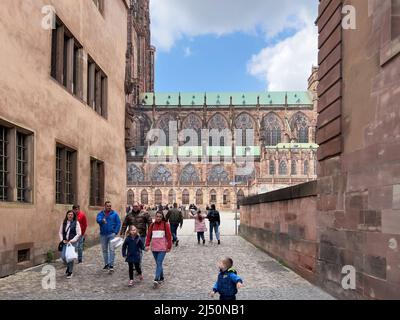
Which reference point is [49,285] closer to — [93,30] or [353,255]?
[353,255]

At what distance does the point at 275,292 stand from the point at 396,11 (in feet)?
17.0

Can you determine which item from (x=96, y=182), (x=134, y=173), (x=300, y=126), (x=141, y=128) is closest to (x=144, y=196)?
(x=134, y=173)

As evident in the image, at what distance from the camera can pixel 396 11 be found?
6539 millimetres

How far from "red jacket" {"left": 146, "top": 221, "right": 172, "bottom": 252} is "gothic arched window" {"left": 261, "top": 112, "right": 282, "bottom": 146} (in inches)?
3351

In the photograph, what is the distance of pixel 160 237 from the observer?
9.78 metres

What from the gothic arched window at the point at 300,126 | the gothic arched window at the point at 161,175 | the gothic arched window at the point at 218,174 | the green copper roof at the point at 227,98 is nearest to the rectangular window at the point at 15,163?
the gothic arched window at the point at 161,175

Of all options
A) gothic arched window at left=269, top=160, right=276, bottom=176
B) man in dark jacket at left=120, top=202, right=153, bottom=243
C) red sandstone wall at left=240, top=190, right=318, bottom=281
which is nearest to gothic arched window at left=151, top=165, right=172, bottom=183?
gothic arched window at left=269, top=160, right=276, bottom=176

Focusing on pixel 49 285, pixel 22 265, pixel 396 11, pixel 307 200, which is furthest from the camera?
pixel 22 265

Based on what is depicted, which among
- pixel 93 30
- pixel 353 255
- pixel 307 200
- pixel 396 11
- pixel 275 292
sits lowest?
pixel 275 292

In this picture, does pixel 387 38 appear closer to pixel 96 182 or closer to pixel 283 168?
pixel 96 182

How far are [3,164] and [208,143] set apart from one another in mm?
85248

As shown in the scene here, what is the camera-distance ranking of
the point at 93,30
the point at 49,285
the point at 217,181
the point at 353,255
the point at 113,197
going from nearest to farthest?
1. the point at 353,255
2. the point at 49,285
3. the point at 93,30
4. the point at 113,197
5. the point at 217,181

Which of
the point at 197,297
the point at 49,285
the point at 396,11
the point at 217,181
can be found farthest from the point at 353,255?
the point at 217,181

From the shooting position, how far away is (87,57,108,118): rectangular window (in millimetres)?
18531
